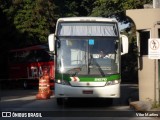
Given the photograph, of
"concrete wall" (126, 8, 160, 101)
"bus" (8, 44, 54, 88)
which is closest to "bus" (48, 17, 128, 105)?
"concrete wall" (126, 8, 160, 101)

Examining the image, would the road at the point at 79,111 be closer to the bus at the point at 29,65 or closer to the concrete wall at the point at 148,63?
the concrete wall at the point at 148,63

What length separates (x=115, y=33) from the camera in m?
18.6

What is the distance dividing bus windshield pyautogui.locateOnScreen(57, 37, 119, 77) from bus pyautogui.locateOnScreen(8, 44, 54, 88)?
1224 cm

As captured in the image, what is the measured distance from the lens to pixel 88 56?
59.9 ft

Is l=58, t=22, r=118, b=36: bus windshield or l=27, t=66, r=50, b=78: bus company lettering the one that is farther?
l=27, t=66, r=50, b=78: bus company lettering

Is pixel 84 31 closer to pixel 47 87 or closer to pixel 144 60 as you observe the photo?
pixel 144 60

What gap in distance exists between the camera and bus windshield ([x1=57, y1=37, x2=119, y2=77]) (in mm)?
18172

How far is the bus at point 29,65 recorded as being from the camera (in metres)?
31.6

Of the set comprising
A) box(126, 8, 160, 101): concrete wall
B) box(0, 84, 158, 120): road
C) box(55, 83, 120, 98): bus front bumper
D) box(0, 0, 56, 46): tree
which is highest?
box(0, 0, 56, 46): tree

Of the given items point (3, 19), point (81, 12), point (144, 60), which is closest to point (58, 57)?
point (144, 60)

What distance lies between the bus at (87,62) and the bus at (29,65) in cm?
1220

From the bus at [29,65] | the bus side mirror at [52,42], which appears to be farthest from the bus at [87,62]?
the bus at [29,65]

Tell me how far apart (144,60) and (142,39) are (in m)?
1.00

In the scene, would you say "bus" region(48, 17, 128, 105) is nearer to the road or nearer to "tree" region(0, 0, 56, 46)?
the road
